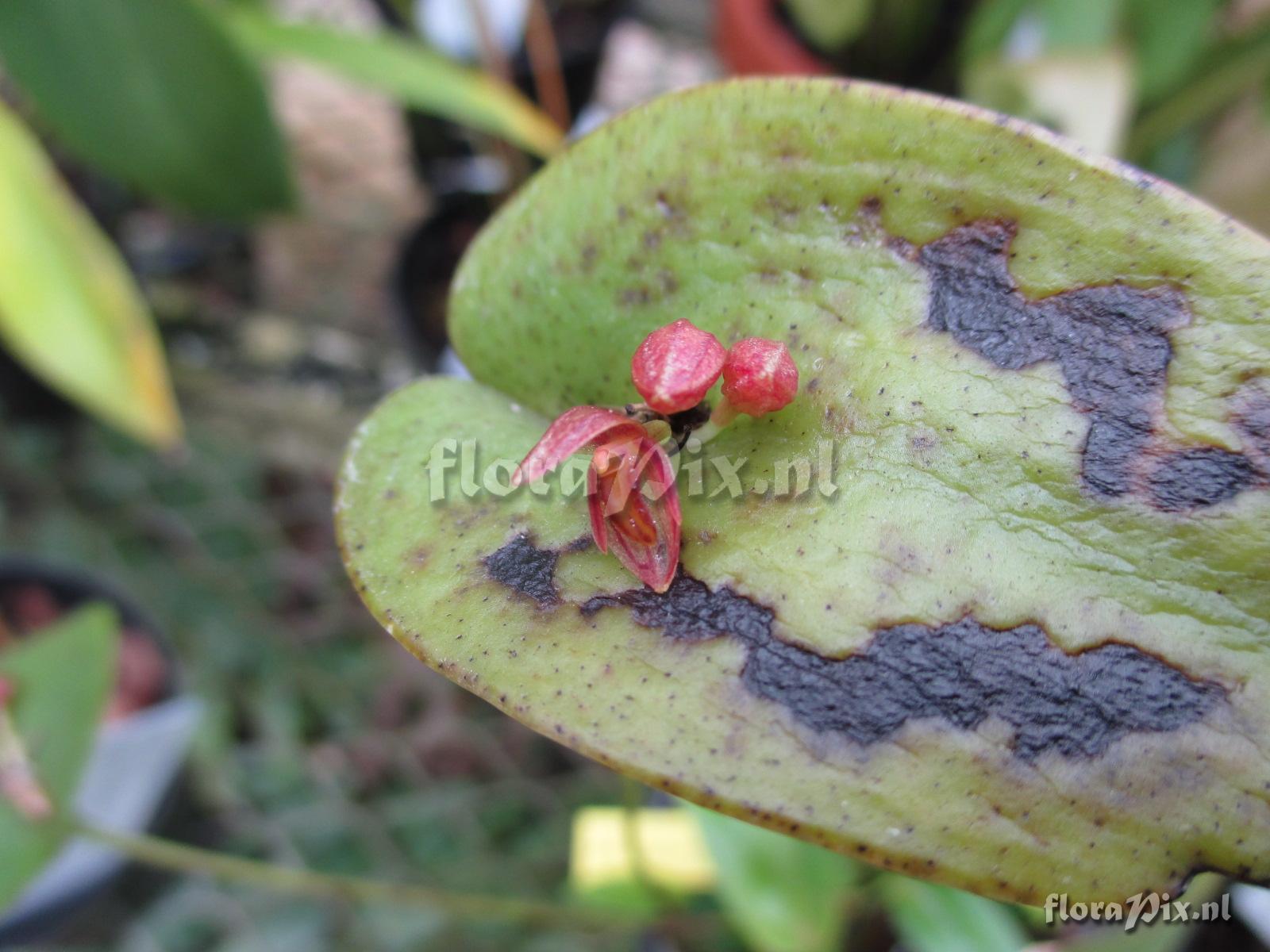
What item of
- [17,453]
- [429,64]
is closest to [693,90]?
[429,64]

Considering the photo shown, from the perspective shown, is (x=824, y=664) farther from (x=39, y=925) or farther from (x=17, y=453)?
(x=17, y=453)

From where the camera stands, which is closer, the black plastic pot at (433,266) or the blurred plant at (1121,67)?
the blurred plant at (1121,67)

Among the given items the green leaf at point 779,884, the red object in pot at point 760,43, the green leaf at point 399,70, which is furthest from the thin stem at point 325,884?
the red object in pot at point 760,43

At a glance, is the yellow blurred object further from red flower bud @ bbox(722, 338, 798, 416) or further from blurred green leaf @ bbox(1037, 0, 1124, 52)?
blurred green leaf @ bbox(1037, 0, 1124, 52)

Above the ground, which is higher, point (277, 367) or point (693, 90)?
point (693, 90)

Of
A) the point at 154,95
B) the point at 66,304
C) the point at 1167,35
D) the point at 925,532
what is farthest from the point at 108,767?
the point at 1167,35

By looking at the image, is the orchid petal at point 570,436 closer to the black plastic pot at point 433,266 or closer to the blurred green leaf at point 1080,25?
the blurred green leaf at point 1080,25
